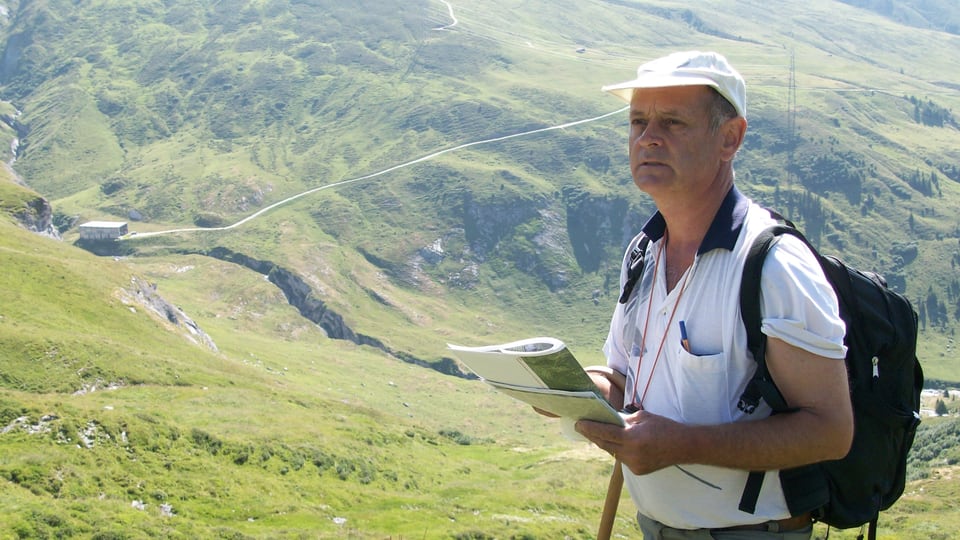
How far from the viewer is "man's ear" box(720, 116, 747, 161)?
5711 millimetres

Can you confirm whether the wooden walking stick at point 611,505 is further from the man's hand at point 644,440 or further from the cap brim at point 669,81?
the cap brim at point 669,81

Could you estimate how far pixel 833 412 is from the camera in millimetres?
4973

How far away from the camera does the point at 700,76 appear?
550 cm

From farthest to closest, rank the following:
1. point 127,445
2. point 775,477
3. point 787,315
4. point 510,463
A: point 510,463
point 127,445
point 775,477
point 787,315

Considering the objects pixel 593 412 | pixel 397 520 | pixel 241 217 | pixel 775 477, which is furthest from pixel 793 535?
pixel 241 217

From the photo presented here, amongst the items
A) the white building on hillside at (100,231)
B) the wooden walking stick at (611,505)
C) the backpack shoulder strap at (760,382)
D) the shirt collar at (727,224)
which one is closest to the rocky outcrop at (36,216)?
the white building on hillside at (100,231)

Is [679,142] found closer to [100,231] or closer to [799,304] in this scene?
[799,304]

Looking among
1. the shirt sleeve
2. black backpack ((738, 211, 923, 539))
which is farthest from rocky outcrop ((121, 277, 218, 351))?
the shirt sleeve

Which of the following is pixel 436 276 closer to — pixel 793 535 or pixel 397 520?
pixel 397 520

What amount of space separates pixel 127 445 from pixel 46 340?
2212 cm

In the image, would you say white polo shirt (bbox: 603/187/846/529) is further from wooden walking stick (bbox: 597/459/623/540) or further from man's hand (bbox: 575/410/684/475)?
man's hand (bbox: 575/410/684/475)

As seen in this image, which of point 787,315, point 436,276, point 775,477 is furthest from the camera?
point 436,276

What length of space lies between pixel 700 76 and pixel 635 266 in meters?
1.58

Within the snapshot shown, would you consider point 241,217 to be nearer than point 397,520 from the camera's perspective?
No
